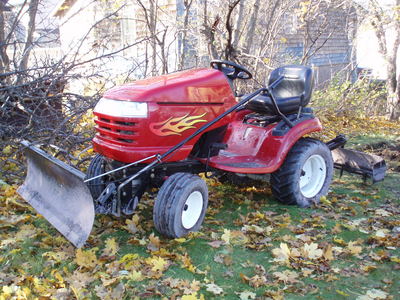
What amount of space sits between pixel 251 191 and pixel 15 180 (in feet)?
9.20

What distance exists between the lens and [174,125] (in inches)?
144

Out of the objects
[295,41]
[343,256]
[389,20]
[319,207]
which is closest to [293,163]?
[319,207]

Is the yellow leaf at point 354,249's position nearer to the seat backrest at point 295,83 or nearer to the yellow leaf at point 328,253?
the yellow leaf at point 328,253

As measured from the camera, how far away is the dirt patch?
21.3ft

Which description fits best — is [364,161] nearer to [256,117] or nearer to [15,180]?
[256,117]

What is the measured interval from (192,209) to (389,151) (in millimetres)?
4747

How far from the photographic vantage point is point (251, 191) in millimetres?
5074

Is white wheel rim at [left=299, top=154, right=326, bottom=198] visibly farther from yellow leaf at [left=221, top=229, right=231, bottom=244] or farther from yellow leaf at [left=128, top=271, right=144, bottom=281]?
yellow leaf at [left=128, top=271, right=144, bottom=281]

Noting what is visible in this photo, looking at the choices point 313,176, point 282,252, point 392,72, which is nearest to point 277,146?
point 313,176

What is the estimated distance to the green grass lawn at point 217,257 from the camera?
9.64 feet

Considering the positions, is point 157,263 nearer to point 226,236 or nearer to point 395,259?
point 226,236

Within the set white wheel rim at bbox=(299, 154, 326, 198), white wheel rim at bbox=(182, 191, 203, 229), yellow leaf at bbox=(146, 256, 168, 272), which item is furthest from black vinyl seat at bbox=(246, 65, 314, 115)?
yellow leaf at bbox=(146, 256, 168, 272)

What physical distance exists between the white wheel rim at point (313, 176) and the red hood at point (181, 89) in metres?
1.43

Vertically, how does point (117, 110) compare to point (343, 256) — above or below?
above
